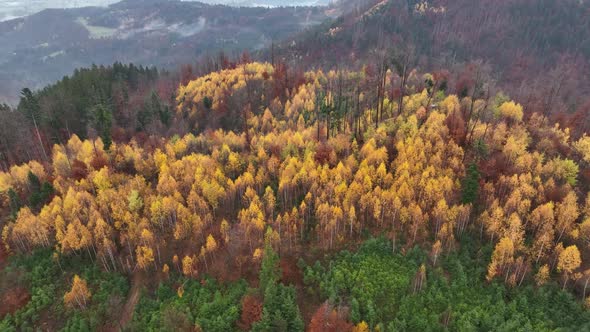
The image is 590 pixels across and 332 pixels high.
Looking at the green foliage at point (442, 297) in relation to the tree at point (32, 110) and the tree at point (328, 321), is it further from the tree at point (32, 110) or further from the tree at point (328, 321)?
the tree at point (32, 110)

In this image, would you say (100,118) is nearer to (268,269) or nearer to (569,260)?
(268,269)

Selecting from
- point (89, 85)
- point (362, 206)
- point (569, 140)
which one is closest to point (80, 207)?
point (362, 206)

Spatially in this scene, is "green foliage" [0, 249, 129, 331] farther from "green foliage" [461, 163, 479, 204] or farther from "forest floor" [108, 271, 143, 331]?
"green foliage" [461, 163, 479, 204]

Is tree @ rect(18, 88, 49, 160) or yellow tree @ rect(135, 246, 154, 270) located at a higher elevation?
tree @ rect(18, 88, 49, 160)

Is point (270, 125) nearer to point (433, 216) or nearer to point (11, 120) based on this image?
point (433, 216)

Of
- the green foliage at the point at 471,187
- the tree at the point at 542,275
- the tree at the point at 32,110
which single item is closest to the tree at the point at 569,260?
the tree at the point at 542,275

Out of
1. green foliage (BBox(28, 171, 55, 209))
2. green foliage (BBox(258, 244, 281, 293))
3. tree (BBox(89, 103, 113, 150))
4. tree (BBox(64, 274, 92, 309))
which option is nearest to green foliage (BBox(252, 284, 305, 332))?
green foliage (BBox(258, 244, 281, 293))
